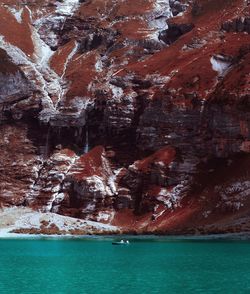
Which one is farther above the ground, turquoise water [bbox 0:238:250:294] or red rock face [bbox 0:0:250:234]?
red rock face [bbox 0:0:250:234]

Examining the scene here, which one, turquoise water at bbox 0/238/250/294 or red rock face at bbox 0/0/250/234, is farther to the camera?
red rock face at bbox 0/0/250/234

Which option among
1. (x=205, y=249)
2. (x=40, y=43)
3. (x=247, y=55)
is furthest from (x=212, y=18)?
(x=205, y=249)

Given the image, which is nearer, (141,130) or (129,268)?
(129,268)

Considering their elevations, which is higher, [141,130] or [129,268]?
[141,130]

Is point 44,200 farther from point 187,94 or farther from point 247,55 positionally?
point 247,55
